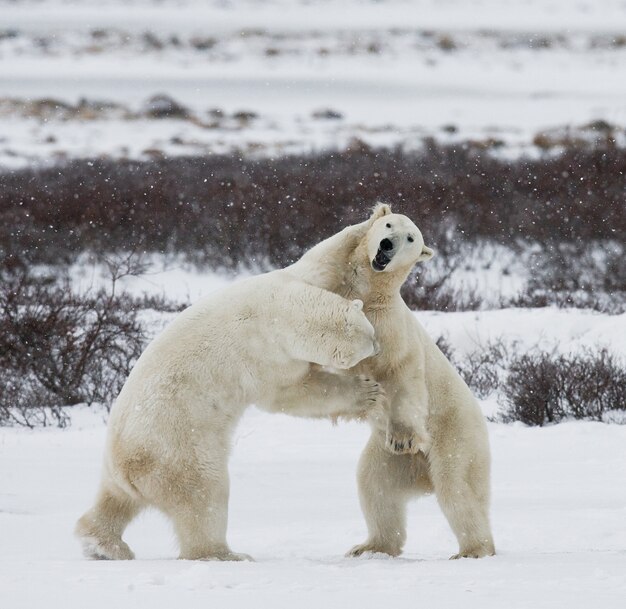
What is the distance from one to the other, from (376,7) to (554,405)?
2463 inches

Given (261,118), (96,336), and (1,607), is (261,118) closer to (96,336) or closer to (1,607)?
(96,336)

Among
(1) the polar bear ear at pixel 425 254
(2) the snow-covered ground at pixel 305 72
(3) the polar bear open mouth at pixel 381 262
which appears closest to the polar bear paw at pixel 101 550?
(3) the polar bear open mouth at pixel 381 262

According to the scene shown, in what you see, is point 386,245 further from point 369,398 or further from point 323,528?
point 323,528

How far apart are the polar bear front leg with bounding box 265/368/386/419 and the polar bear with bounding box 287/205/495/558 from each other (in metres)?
0.07

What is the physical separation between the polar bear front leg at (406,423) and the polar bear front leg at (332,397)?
0.14 feet

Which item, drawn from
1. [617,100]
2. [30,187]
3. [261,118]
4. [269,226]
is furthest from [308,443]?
[617,100]

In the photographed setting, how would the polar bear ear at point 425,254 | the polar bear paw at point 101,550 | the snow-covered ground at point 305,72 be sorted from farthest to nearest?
the snow-covered ground at point 305,72 < the polar bear ear at point 425,254 < the polar bear paw at point 101,550

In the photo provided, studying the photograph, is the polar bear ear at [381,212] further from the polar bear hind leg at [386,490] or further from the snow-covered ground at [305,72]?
the snow-covered ground at [305,72]

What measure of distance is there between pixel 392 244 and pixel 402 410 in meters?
0.50

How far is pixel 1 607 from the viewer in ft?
6.33

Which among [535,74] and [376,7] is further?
[376,7]

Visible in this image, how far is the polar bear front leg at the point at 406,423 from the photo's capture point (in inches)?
117

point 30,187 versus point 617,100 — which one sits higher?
point 617,100

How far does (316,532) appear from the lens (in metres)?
3.63
